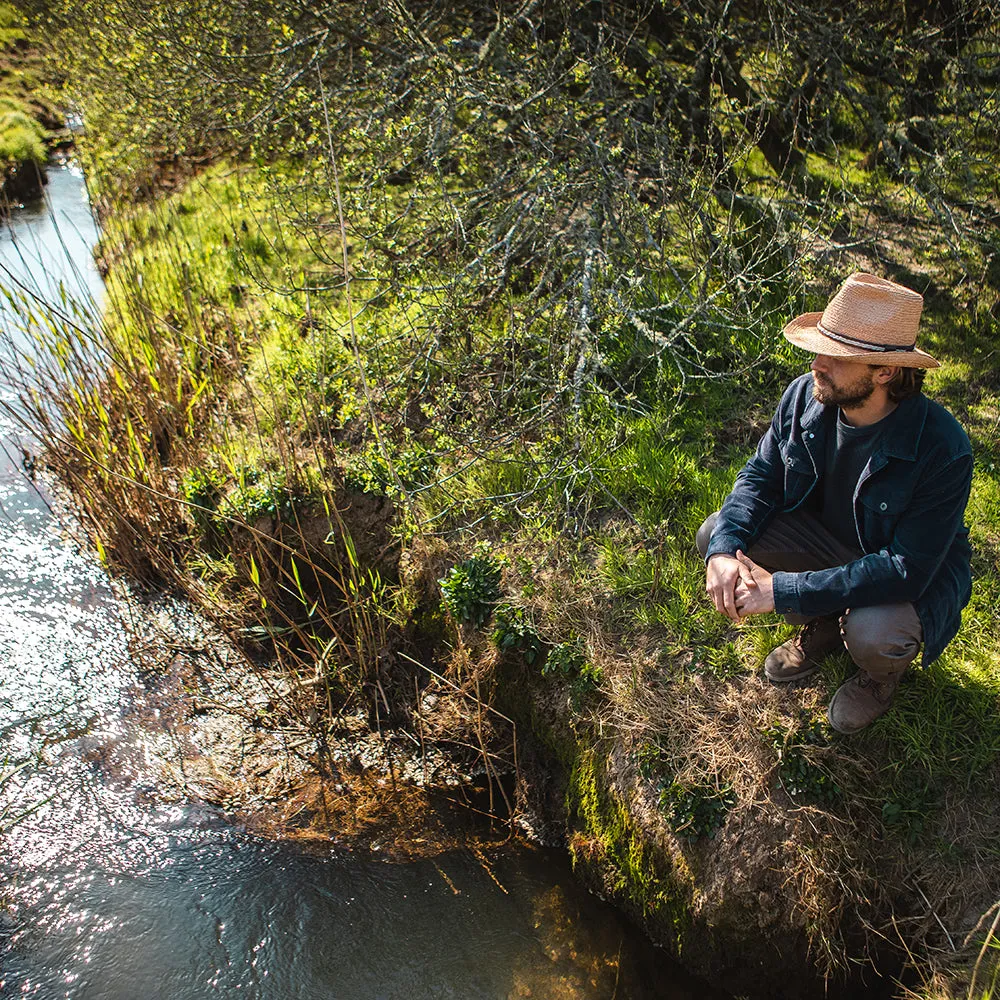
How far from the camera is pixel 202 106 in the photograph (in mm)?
6484

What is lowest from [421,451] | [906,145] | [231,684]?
[231,684]

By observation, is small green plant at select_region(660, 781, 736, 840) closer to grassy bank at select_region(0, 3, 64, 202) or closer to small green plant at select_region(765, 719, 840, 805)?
small green plant at select_region(765, 719, 840, 805)

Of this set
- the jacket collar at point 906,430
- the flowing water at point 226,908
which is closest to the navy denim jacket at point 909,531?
Answer: the jacket collar at point 906,430

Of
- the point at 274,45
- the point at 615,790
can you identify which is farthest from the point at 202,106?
the point at 615,790

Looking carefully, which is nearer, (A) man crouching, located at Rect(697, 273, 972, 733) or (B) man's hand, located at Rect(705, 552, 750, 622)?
(A) man crouching, located at Rect(697, 273, 972, 733)

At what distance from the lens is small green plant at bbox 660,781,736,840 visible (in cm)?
329

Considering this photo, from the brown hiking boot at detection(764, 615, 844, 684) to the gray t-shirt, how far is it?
349 millimetres

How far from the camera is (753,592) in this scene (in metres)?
3.00

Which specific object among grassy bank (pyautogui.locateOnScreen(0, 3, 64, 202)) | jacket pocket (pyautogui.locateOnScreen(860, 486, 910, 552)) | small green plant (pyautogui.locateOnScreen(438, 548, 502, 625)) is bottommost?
small green plant (pyautogui.locateOnScreen(438, 548, 502, 625))

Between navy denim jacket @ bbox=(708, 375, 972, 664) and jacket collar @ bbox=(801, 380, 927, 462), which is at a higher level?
jacket collar @ bbox=(801, 380, 927, 462)

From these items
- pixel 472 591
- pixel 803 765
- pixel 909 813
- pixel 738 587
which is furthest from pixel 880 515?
pixel 472 591

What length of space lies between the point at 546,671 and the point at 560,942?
1100 millimetres

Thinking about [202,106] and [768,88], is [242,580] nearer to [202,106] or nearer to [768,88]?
[202,106]

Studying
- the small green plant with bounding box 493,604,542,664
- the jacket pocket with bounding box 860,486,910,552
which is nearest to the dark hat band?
the jacket pocket with bounding box 860,486,910,552
